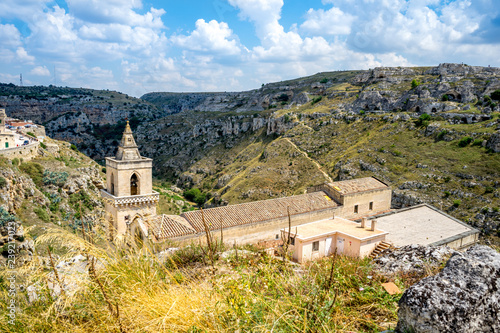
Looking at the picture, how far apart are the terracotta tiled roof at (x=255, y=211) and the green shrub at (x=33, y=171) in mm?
27756

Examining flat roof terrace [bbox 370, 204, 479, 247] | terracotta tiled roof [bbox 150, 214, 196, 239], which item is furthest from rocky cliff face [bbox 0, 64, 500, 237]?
terracotta tiled roof [bbox 150, 214, 196, 239]

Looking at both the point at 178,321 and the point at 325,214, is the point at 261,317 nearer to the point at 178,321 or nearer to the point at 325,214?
the point at 178,321

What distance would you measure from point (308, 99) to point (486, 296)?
328ft

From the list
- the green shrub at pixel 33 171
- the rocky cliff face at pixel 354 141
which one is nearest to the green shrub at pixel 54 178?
the green shrub at pixel 33 171

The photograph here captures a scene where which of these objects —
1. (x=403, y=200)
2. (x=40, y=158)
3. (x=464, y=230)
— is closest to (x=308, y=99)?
(x=403, y=200)

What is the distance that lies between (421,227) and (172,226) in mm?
15991

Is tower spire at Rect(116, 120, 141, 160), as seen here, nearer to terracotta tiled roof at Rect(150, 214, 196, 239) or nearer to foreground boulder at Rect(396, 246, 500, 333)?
terracotta tiled roof at Rect(150, 214, 196, 239)

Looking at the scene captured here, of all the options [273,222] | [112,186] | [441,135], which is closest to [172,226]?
[112,186]

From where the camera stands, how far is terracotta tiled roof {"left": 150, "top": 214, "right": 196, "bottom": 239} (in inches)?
656

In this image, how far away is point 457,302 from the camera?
346 centimetres

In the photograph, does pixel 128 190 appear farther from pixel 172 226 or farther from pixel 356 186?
pixel 356 186

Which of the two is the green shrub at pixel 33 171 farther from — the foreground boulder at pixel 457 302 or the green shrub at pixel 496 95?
the green shrub at pixel 496 95

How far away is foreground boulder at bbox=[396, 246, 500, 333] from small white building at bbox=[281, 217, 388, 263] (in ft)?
36.9

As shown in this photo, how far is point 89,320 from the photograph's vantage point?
12.5ft
